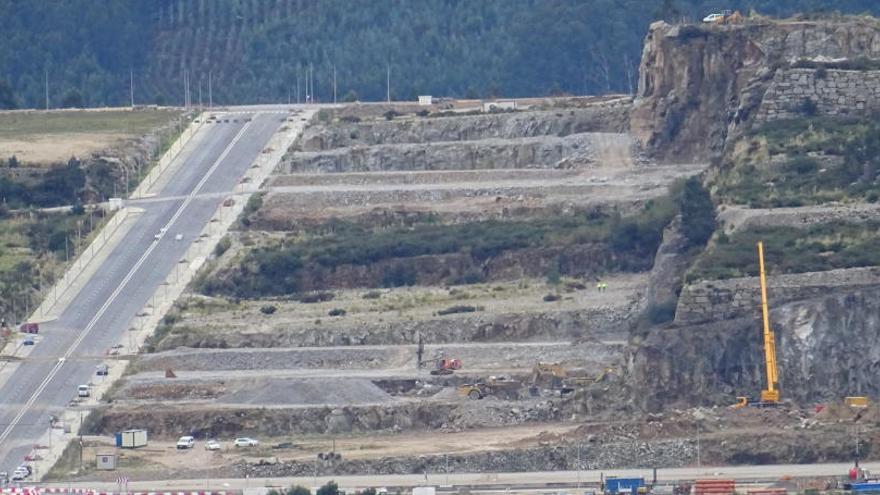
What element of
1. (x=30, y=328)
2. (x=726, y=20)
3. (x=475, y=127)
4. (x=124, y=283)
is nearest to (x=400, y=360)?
(x=30, y=328)

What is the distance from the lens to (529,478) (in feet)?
389

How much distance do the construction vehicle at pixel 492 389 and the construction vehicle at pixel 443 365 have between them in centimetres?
219

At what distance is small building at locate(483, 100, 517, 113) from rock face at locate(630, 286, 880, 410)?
48104mm

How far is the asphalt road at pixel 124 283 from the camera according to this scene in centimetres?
13762

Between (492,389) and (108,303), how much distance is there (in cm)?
2356

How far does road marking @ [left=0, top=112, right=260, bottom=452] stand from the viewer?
13675cm

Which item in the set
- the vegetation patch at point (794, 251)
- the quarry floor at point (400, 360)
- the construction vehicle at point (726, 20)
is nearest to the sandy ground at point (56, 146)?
the quarry floor at point (400, 360)

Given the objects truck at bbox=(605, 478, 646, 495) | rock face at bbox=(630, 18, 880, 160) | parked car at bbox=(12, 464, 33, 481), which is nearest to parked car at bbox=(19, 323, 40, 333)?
parked car at bbox=(12, 464, 33, 481)

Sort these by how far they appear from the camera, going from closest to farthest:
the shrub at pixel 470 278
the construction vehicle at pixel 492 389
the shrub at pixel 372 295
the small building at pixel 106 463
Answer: the small building at pixel 106 463 < the construction vehicle at pixel 492 389 < the shrub at pixel 372 295 < the shrub at pixel 470 278

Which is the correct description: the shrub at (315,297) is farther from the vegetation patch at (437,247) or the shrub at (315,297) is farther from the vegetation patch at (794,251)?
the vegetation patch at (794,251)

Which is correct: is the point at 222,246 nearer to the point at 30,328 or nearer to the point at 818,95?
the point at 30,328

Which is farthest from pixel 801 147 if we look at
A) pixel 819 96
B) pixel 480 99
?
pixel 480 99

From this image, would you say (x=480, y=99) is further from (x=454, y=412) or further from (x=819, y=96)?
(x=454, y=412)

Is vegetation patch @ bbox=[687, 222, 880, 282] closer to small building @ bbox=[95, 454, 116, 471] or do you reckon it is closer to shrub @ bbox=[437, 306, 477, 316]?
shrub @ bbox=[437, 306, 477, 316]
